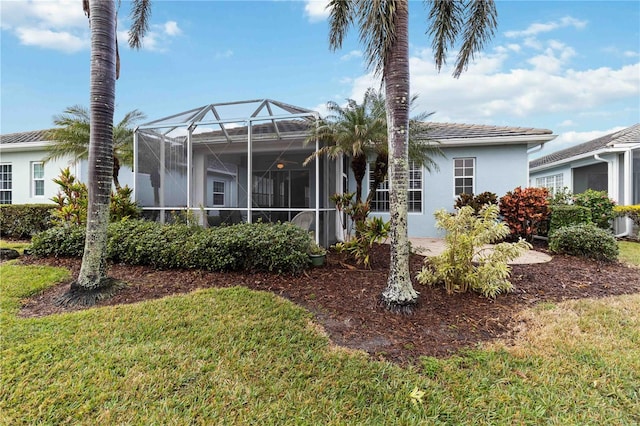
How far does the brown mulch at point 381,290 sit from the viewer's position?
11.7ft

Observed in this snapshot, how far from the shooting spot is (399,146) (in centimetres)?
410

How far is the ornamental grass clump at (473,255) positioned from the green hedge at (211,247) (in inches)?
99.4

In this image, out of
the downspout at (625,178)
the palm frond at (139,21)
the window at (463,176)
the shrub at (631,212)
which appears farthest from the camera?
the window at (463,176)

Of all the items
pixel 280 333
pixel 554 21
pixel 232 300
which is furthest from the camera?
Result: pixel 554 21

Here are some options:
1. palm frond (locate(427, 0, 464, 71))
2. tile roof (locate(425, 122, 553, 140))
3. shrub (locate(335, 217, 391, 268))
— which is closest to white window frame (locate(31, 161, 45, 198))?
shrub (locate(335, 217, 391, 268))

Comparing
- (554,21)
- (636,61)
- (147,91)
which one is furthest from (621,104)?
(147,91)

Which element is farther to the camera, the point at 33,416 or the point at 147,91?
the point at 147,91

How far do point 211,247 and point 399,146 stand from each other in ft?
12.9

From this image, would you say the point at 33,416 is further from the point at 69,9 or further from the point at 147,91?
the point at 147,91

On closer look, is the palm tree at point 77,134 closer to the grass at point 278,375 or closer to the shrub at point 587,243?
the grass at point 278,375

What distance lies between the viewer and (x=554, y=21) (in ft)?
27.3

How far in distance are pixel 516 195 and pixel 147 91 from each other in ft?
42.6

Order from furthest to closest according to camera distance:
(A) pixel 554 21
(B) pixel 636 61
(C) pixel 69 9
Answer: (B) pixel 636 61 → (A) pixel 554 21 → (C) pixel 69 9

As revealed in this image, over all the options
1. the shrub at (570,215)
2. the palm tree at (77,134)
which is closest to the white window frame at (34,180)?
the palm tree at (77,134)
